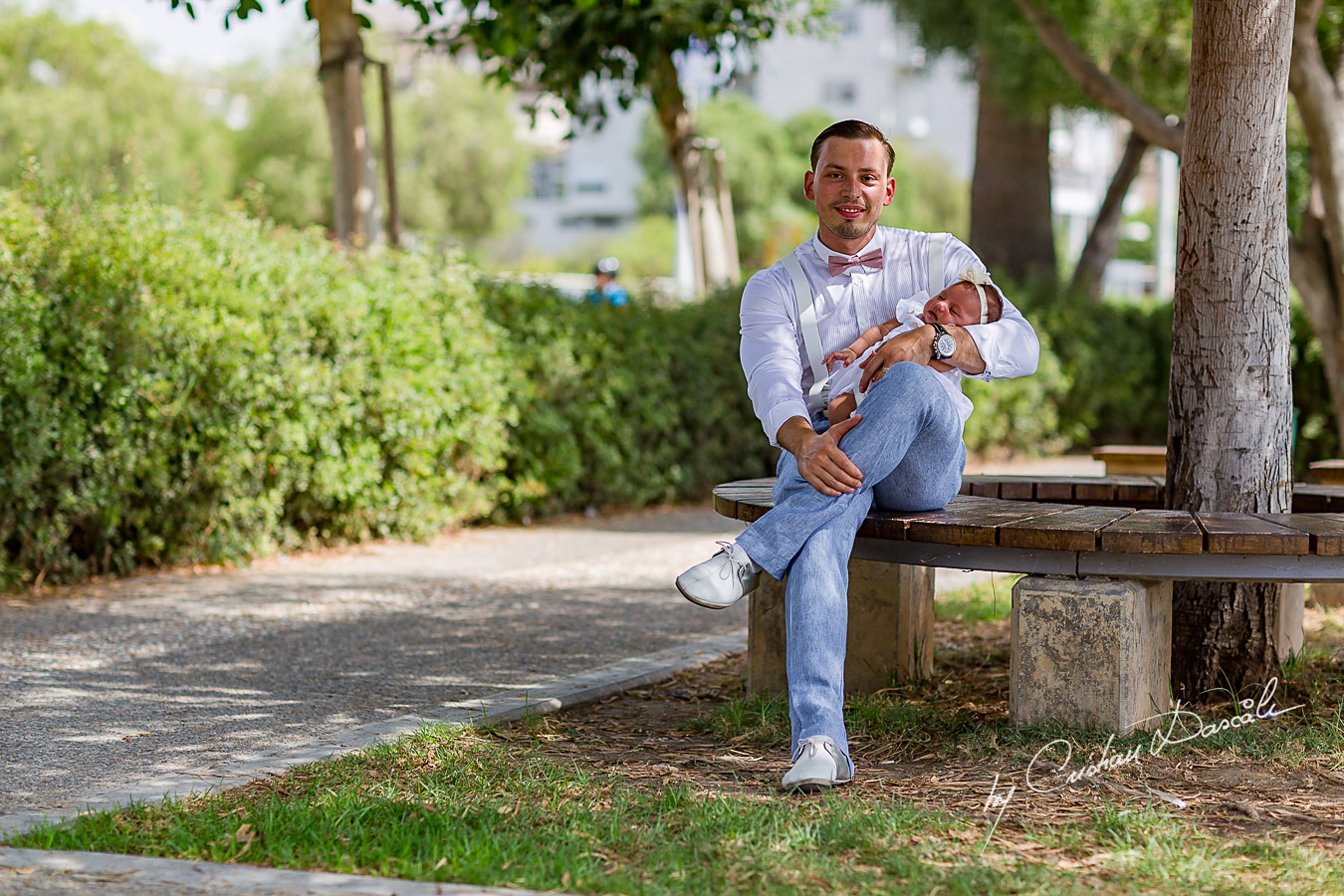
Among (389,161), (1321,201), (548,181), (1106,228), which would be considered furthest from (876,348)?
(548,181)

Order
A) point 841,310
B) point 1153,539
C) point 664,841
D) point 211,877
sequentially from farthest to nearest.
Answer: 1. point 841,310
2. point 1153,539
3. point 664,841
4. point 211,877

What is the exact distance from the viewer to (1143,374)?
55.8 feet

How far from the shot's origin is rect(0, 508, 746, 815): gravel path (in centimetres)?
450

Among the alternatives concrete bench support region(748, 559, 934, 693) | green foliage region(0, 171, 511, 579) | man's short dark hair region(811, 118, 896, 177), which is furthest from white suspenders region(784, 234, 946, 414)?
green foliage region(0, 171, 511, 579)

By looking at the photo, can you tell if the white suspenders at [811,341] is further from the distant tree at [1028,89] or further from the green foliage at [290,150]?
the green foliage at [290,150]

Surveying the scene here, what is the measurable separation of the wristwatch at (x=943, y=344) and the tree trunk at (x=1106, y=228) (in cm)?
1436

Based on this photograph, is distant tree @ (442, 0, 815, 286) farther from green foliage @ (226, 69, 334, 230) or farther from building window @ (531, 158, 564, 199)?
building window @ (531, 158, 564, 199)

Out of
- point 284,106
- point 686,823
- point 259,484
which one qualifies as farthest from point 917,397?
point 284,106

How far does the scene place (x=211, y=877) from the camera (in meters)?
3.13

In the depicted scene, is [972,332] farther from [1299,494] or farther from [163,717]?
[163,717]

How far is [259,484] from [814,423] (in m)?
4.65

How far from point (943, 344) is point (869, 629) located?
4.04ft

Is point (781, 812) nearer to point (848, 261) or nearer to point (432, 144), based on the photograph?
point (848, 261)

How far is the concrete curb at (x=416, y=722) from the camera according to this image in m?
3.76
